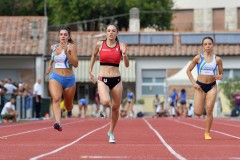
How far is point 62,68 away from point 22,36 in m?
42.2

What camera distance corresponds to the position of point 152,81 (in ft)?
198

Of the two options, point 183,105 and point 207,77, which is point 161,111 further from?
point 207,77

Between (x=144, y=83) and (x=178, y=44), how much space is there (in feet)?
12.6

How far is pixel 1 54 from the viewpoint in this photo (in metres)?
57.2

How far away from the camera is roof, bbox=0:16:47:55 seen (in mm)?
57438

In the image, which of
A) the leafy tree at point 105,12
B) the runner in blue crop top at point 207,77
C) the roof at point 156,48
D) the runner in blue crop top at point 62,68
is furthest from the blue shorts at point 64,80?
the leafy tree at point 105,12

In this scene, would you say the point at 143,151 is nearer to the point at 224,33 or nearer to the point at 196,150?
the point at 196,150

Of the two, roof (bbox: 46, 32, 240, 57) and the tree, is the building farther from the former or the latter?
roof (bbox: 46, 32, 240, 57)

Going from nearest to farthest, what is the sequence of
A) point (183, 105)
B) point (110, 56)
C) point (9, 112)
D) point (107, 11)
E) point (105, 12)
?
1. point (110, 56)
2. point (9, 112)
3. point (183, 105)
4. point (107, 11)
5. point (105, 12)

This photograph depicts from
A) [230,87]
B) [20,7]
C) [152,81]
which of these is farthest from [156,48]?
[20,7]

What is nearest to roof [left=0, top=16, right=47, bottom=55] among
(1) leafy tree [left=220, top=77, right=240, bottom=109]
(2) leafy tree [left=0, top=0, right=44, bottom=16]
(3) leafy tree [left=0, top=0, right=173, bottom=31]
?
(3) leafy tree [left=0, top=0, right=173, bottom=31]

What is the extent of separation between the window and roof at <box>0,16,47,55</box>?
7836mm

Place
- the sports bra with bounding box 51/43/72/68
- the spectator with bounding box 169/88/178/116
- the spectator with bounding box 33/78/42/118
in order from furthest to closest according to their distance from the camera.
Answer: the spectator with bounding box 169/88/178/116, the spectator with bounding box 33/78/42/118, the sports bra with bounding box 51/43/72/68

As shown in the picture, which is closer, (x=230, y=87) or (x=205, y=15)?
(x=230, y=87)
